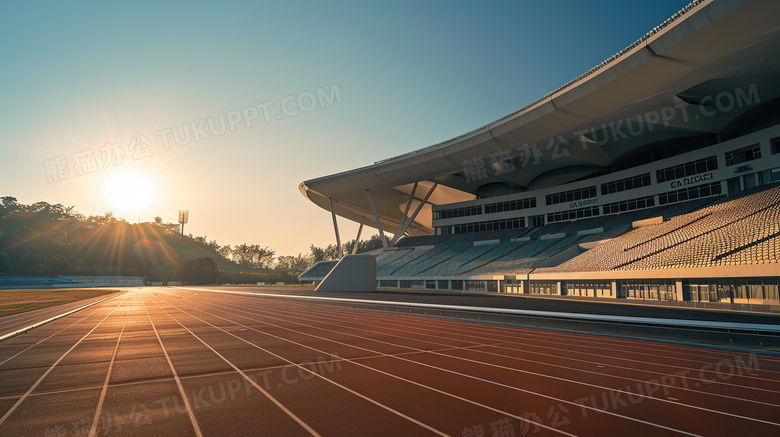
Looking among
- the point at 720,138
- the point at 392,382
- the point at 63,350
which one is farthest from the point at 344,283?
the point at 720,138

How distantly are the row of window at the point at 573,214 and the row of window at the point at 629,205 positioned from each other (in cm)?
141

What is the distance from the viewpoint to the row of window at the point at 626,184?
42.0 meters

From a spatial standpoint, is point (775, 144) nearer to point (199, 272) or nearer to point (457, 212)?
point (457, 212)

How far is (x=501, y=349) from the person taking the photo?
10.3 m

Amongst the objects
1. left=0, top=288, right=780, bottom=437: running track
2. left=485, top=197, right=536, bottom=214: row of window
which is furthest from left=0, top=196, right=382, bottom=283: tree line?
left=0, top=288, right=780, bottom=437: running track

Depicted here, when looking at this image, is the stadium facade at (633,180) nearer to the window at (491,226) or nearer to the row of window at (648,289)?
the row of window at (648,289)

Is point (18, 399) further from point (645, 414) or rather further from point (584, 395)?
point (645, 414)

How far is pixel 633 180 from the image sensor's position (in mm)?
43000

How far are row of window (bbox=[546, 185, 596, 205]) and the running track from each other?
39.4m

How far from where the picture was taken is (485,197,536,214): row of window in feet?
176

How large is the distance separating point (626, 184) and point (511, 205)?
48.7ft

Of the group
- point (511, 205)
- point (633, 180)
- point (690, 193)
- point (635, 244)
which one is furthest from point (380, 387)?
point (511, 205)

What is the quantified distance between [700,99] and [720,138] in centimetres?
674

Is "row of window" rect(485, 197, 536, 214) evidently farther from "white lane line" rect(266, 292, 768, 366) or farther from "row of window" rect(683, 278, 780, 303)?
"white lane line" rect(266, 292, 768, 366)
